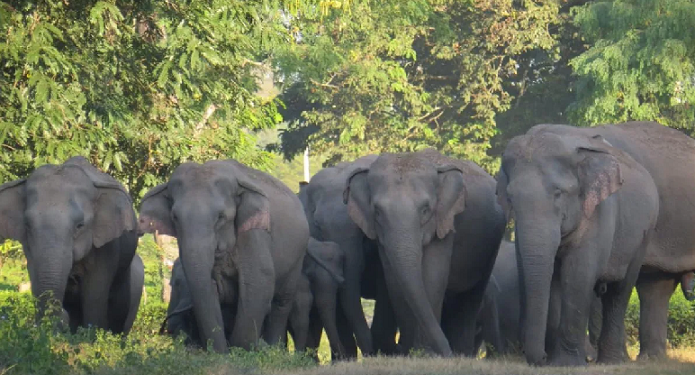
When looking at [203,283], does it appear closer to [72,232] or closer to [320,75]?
[72,232]

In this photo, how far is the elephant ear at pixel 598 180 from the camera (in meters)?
12.7

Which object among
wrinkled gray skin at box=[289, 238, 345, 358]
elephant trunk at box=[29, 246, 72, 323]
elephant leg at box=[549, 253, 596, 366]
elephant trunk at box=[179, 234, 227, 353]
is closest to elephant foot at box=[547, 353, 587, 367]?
elephant leg at box=[549, 253, 596, 366]

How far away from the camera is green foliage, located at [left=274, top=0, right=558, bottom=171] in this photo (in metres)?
27.0

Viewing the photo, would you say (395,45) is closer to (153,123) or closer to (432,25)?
(432,25)

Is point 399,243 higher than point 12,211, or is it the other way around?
point 12,211

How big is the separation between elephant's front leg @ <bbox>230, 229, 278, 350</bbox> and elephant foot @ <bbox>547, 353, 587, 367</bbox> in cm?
268

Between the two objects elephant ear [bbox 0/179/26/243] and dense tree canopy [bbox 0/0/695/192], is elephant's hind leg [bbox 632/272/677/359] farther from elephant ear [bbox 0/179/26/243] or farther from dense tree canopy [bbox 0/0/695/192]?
elephant ear [bbox 0/179/26/243]

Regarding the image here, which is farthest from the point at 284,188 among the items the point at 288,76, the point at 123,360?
the point at 288,76

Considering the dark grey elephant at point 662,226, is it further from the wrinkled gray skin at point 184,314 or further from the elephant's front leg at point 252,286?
the wrinkled gray skin at point 184,314

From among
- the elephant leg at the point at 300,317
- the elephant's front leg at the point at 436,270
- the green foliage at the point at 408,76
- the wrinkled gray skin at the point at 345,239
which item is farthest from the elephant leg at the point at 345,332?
the green foliage at the point at 408,76

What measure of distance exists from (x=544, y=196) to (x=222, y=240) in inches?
117

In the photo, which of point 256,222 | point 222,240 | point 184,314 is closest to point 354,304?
point 184,314

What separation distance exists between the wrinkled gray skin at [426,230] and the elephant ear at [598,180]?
145 centimetres

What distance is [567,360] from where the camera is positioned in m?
12.6
